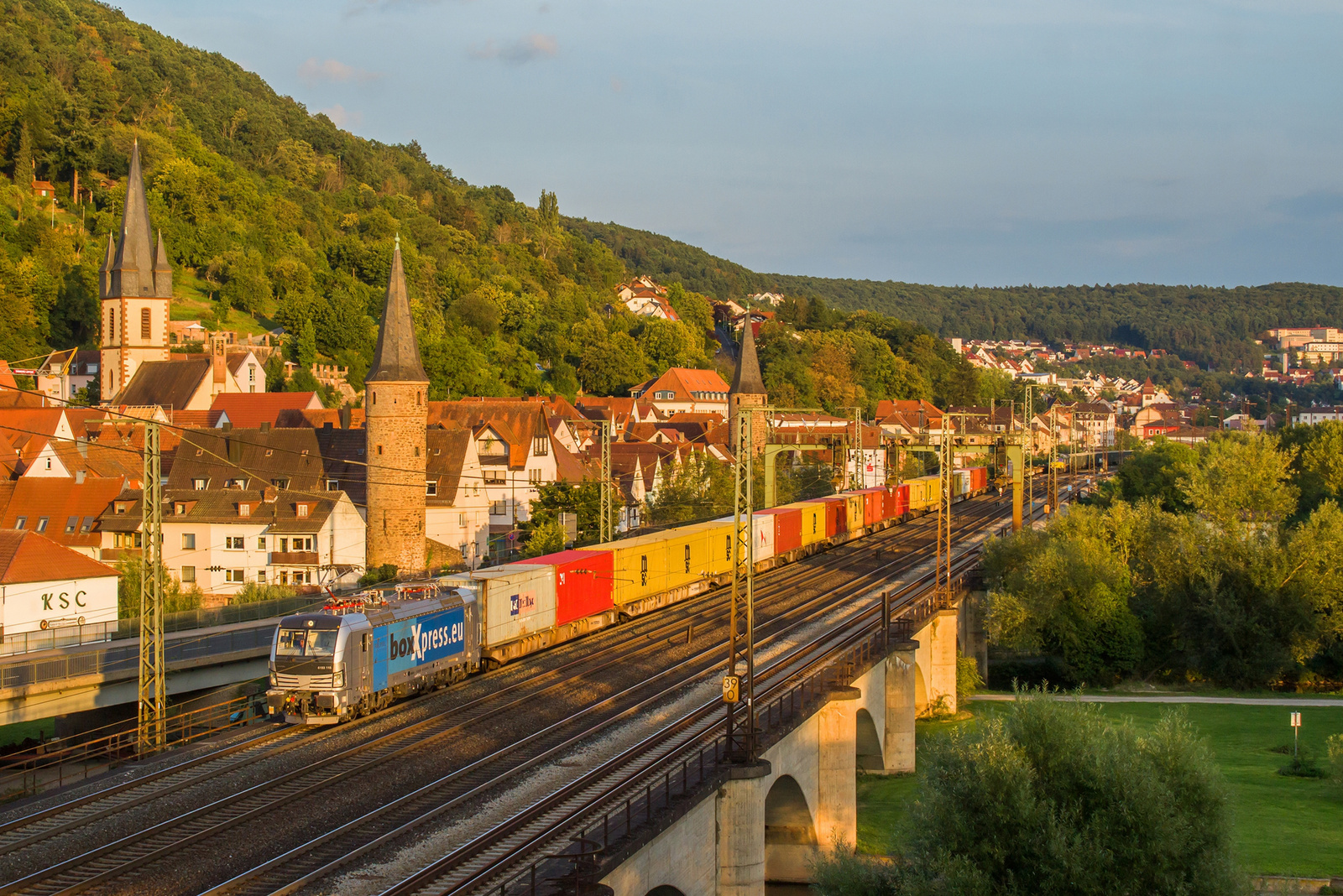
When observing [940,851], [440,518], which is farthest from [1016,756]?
[440,518]

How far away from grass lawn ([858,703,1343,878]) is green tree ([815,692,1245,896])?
1.17 meters

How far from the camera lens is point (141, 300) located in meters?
94.6

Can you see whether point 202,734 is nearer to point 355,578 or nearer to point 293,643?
point 293,643

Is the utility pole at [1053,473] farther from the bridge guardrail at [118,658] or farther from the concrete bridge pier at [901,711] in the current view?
the bridge guardrail at [118,658]

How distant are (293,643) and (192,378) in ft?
234

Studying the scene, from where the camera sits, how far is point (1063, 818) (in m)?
20.3

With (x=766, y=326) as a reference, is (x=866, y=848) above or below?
below

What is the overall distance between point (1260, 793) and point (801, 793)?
13.8m

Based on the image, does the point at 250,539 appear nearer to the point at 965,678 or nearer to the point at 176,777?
the point at 965,678

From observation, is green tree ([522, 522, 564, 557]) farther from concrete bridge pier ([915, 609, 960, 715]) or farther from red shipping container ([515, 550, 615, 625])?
concrete bridge pier ([915, 609, 960, 715])

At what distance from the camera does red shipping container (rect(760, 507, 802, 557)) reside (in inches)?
2151

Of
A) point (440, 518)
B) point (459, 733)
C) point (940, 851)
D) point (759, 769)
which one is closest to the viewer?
point (940, 851)

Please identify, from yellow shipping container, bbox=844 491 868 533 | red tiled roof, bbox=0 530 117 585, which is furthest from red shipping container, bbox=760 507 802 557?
red tiled roof, bbox=0 530 117 585

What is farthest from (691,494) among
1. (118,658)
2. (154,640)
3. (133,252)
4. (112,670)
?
(133,252)
